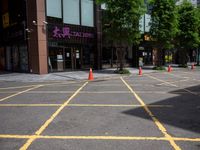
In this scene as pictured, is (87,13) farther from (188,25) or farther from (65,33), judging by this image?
(188,25)

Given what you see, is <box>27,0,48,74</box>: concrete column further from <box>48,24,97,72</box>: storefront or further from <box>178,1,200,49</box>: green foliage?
<box>178,1,200,49</box>: green foliage

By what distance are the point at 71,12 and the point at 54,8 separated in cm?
208

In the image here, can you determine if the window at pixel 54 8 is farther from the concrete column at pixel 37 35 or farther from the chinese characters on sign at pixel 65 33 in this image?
the chinese characters on sign at pixel 65 33

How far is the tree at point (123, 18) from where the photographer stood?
23109 mm

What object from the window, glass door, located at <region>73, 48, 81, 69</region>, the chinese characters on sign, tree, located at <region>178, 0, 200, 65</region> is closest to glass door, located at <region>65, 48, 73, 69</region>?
glass door, located at <region>73, 48, 81, 69</region>

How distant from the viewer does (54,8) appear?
76.2 ft

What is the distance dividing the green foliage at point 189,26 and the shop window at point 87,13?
1219cm

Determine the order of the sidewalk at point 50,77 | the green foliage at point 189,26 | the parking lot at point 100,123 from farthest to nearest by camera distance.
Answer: the green foliage at point 189,26 < the sidewalk at point 50,77 < the parking lot at point 100,123

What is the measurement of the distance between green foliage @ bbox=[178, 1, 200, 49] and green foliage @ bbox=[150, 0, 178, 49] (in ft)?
13.6

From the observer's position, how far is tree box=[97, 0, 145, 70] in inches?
910

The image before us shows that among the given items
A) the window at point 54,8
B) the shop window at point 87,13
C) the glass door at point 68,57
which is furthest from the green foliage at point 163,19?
the window at point 54,8

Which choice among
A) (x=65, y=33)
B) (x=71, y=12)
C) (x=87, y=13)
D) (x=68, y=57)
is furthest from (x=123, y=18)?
(x=68, y=57)

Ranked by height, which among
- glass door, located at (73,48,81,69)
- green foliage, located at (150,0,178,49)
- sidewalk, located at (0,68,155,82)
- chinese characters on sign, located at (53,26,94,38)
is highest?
green foliage, located at (150,0,178,49)

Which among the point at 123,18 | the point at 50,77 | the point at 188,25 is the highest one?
the point at 188,25
